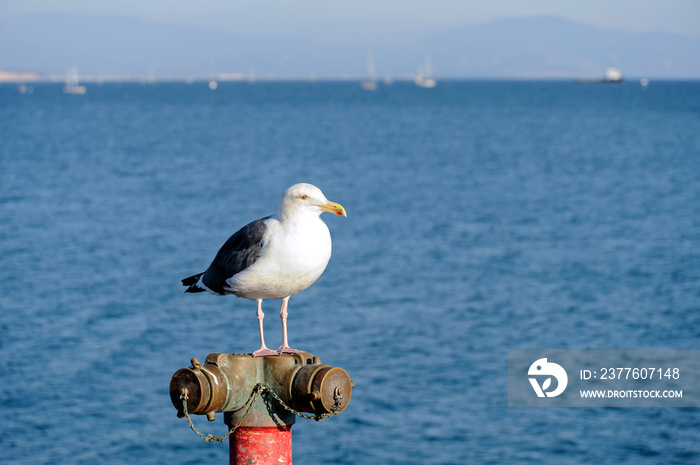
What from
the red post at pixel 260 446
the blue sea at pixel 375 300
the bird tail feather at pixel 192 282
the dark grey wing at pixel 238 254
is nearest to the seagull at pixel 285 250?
the dark grey wing at pixel 238 254

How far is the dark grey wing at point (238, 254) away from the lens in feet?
21.6

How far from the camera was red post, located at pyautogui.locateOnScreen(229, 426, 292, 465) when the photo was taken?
5.95m

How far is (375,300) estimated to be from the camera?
31.5m

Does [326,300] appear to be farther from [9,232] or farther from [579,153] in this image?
[579,153]

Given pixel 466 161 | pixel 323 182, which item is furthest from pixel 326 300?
pixel 466 161

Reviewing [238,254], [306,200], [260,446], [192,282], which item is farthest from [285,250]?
[192,282]

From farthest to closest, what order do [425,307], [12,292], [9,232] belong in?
[9,232] < [12,292] < [425,307]

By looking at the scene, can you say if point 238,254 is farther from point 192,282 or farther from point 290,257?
point 192,282

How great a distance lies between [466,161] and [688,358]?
5272 centimetres

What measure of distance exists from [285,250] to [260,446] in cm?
125

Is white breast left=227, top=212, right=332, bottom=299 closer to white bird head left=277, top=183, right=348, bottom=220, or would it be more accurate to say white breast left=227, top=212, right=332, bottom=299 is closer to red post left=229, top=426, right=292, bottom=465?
white bird head left=277, top=183, right=348, bottom=220

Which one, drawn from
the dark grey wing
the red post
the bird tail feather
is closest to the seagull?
the dark grey wing

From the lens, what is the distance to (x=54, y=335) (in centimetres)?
2875

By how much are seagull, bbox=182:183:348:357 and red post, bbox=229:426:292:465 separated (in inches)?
19.4
